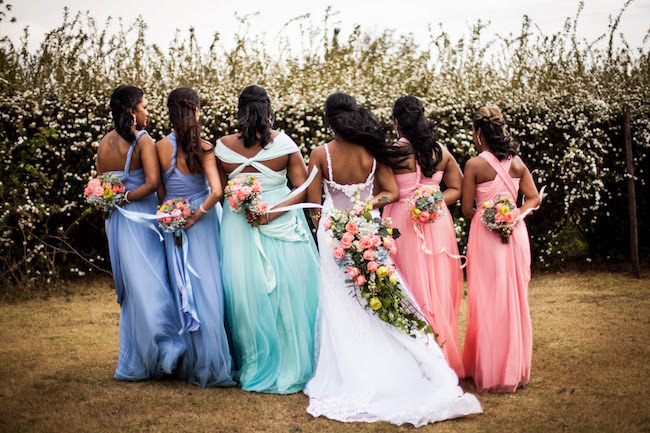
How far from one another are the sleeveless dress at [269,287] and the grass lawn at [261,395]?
0.31 m

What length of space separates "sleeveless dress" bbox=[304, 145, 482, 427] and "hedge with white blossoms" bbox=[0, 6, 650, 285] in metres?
3.43

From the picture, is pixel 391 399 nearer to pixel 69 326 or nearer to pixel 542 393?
pixel 542 393

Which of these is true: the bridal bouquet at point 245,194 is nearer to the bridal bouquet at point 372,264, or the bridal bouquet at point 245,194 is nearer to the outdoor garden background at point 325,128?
the bridal bouquet at point 372,264

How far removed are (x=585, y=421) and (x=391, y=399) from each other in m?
1.24

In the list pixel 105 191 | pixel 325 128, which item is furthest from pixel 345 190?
pixel 325 128

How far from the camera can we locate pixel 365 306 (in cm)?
470

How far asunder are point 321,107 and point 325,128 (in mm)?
277

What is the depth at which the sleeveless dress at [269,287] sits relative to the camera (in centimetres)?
518

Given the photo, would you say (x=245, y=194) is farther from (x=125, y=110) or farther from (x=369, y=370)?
(x=369, y=370)

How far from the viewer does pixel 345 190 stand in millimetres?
5035

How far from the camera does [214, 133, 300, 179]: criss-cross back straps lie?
5.20 metres

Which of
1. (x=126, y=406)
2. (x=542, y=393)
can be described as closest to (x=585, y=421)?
(x=542, y=393)

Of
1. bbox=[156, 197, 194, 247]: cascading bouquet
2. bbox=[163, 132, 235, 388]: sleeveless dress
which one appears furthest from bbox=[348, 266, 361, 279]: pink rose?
bbox=[156, 197, 194, 247]: cascading bouquet

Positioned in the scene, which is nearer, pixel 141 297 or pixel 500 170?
pixel 500 170
